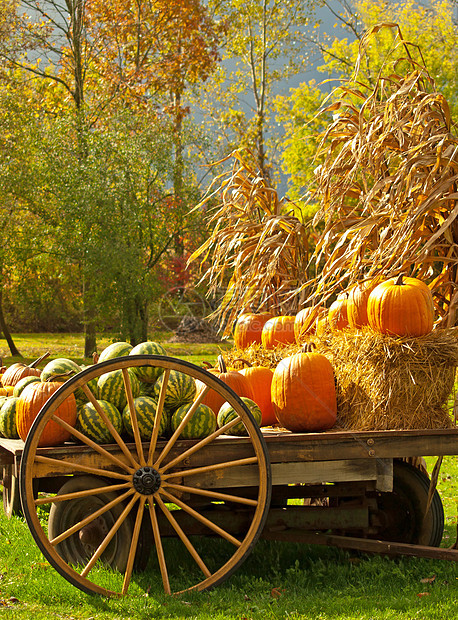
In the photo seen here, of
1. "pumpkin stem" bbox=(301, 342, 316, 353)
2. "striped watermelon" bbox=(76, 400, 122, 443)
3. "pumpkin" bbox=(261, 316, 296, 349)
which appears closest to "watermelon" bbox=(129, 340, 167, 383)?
"striped watermelon" bbox=(76, 400, 122, 443)

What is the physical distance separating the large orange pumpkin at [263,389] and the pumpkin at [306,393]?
422mm

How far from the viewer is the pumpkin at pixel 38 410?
11.0 feet

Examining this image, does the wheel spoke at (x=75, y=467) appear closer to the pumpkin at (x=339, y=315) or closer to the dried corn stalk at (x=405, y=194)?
the dried corn stalk at (x=405, y=194)

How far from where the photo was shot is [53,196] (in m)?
16.6

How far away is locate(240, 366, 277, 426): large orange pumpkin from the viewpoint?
4.38m

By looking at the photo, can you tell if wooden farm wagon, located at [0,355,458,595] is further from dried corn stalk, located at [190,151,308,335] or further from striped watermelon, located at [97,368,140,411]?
dried corn stalk, located at [190,151,308,335]

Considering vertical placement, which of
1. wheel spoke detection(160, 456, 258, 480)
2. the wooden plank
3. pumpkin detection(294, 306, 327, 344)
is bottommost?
the wooden plank

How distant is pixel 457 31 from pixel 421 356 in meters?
18.9

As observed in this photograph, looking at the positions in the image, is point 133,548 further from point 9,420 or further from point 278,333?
point 278,333

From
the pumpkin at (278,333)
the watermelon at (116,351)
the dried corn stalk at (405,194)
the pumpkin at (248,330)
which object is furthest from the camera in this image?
the pumpkin at (248,330)

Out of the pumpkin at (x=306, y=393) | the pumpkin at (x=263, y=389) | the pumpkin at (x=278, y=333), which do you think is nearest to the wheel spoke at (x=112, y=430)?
the pumpkin at (x=306, y=393)

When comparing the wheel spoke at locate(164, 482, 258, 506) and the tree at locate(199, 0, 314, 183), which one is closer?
the wheel spoke at locate(164, 482, 258, 506)

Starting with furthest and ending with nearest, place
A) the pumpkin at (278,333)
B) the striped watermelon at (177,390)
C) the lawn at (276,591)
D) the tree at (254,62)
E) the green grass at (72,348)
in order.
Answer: the tree at (254,62), the green grass at (72,348), the pumpkin at (278,333), the striped watermelon at (177,390), the lawn at (276,591)

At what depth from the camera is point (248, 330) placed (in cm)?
562
